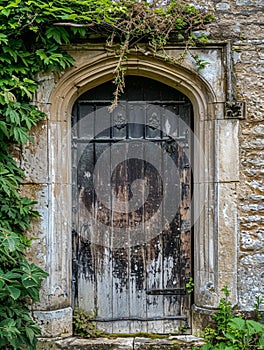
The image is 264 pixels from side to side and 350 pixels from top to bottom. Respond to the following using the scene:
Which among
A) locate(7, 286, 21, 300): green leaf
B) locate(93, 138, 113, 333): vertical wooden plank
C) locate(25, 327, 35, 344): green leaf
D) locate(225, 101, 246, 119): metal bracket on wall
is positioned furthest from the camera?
locate(93, 138, 113, 333): vertical wooden plank

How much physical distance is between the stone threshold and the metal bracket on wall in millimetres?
1759

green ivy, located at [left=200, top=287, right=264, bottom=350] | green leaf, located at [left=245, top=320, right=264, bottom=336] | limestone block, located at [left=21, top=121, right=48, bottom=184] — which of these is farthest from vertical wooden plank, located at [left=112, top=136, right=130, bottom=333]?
green leaf, located at [left=245, top=320, right=264, bottom=336]

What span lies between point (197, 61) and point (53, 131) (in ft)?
4.07

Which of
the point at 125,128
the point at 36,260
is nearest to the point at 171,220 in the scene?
the point at 125,128

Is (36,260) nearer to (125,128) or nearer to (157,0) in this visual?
(125,128)

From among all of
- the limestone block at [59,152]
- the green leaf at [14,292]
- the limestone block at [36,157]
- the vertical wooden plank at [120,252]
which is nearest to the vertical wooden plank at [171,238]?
the vertical wooden plank at [120,252]

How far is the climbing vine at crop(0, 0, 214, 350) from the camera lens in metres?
3.38

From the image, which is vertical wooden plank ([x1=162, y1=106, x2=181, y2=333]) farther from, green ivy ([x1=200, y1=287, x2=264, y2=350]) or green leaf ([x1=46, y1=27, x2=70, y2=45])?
green leaf ([x1=46, y1=27, x2=70, y2=45])

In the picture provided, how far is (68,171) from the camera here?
3.81 metres

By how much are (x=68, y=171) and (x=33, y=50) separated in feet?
3.20

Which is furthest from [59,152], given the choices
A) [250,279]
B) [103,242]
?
[250,279]

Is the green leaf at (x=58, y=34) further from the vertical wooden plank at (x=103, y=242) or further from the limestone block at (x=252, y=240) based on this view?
the limestone block at (x=252, y=240)


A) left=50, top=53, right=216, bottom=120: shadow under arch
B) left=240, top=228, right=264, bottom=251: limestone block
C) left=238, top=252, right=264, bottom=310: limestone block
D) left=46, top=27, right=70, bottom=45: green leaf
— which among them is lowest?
left=238, top=252, right=264, bottom=310: limestone block

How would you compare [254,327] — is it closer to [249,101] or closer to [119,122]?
[249,101]
